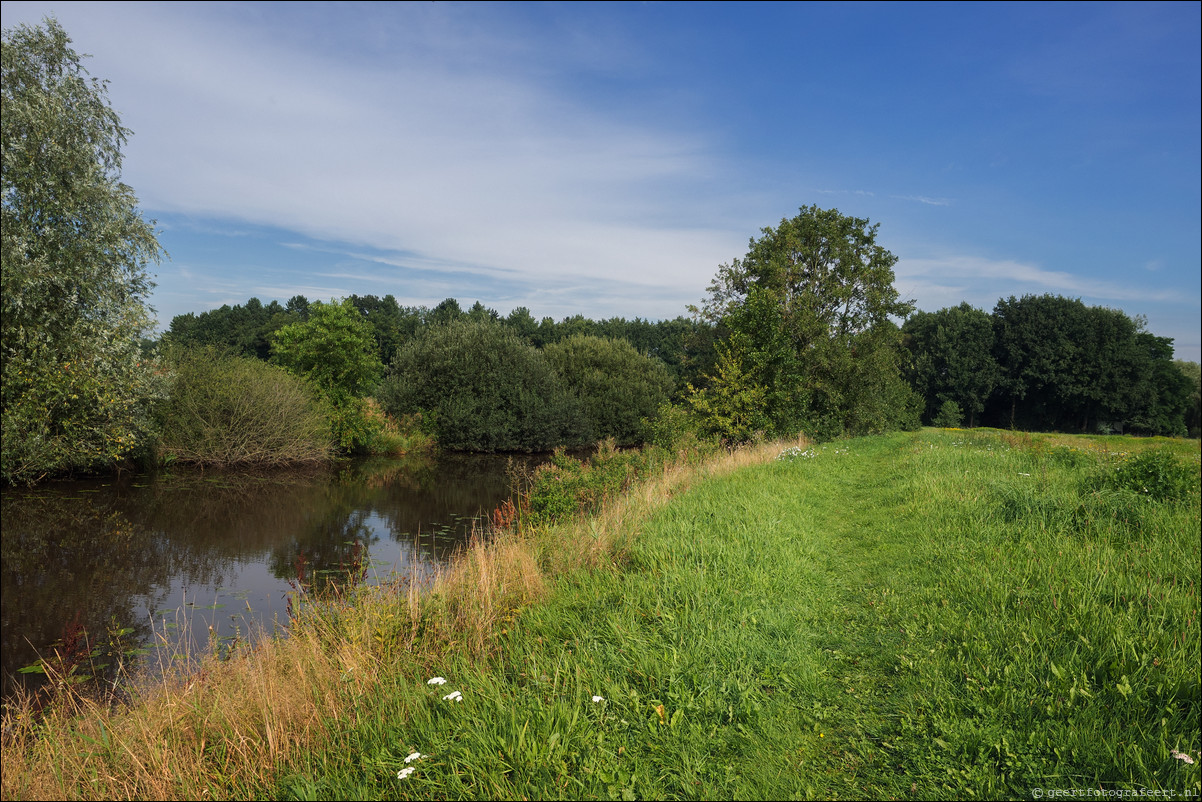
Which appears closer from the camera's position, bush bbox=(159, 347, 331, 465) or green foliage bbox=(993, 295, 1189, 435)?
bush bbox=(159, 347, 331, 465)

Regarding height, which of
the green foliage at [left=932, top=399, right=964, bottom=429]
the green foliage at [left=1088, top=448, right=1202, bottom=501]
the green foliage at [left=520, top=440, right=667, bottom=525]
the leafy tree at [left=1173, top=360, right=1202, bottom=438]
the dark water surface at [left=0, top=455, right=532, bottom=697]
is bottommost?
the dark water surface at [left=0, top=455, right=532, bottom=697]

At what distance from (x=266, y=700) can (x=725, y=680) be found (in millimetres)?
2979

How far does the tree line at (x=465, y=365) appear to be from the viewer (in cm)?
1700

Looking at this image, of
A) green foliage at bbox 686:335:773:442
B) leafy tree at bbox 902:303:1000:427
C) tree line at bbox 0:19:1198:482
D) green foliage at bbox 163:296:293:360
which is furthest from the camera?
green foliage at bbox 163:296:293:360

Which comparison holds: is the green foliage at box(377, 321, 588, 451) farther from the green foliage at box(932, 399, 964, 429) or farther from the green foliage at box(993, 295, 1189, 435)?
the green foliage at box(993, 295, 1189, 435)

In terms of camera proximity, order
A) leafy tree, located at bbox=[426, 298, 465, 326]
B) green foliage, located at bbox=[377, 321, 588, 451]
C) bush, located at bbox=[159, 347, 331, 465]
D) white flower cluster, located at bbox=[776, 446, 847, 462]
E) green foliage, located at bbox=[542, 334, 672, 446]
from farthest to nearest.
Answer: leafy tree, located at bbox=[426, 298, 465, 326] → green foliage, located at bbox=[542, 334, 672, 446] → green foliage, located at bbox=[377, 321, 588, 451] → bush, located at bbox=[159, 347, 331, 465] → white flower cluster, located at bbox=[776, 446, 847, 462]

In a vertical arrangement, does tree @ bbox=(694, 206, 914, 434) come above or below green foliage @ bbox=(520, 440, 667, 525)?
above

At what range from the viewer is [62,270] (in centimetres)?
1692

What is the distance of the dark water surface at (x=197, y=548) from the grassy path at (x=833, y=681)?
2.80 m

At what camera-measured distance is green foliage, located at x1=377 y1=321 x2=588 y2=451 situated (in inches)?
1442

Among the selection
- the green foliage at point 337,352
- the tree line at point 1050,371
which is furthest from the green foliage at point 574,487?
the tree line at point 1050,371

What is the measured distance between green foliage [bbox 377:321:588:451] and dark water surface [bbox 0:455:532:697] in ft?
37.9

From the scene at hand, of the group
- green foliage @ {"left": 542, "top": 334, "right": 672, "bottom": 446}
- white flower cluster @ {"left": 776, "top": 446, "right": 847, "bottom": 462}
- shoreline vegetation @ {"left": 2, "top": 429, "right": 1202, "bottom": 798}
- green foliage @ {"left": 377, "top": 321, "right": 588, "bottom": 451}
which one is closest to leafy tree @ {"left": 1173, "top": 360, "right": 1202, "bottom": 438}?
green foliage @ {"left": 542, "top": 334, "right": 672, "bottom": 446}

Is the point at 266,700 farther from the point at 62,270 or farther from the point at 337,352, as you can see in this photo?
the point at 337,352
